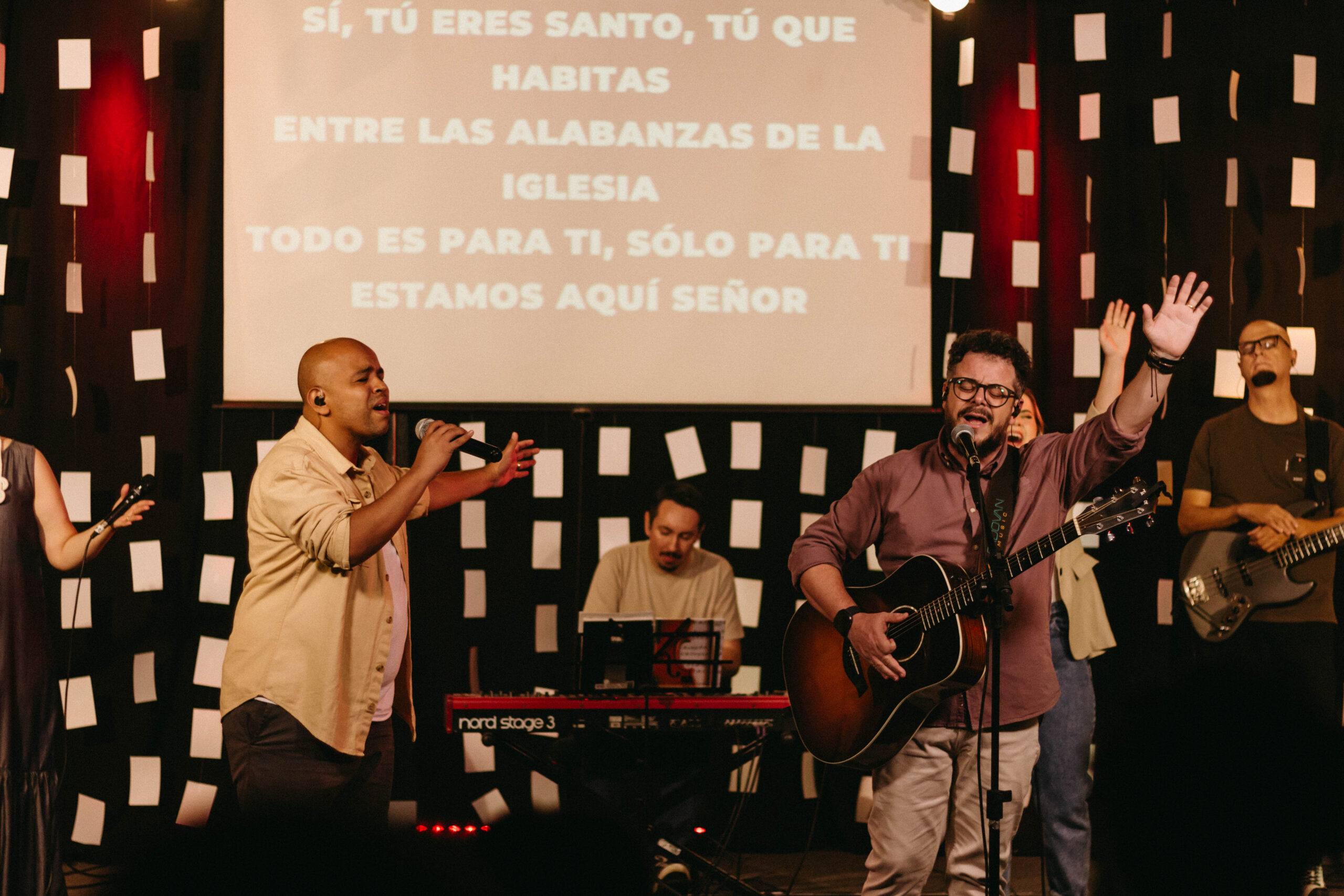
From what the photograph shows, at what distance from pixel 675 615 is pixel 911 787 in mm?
1606

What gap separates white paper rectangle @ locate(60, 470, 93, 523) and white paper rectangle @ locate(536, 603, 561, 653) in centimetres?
175

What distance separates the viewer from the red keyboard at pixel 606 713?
3.32 meters

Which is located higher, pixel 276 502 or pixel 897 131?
pixel 897 131

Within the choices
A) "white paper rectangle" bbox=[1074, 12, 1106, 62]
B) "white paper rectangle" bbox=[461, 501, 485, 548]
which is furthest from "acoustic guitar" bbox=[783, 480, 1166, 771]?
"white paper rectangle" bbox=[1074, 12, 1106, 62]

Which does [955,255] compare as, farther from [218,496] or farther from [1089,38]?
[218,496]

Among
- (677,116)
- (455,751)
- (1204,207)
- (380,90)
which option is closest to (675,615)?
(455,751)

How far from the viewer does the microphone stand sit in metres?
2.34

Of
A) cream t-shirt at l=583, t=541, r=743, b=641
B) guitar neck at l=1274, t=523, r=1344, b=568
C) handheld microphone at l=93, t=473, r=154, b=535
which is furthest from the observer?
cream t-shirt at l=583, t=541, r=743, b=641

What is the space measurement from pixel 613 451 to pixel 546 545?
45cm

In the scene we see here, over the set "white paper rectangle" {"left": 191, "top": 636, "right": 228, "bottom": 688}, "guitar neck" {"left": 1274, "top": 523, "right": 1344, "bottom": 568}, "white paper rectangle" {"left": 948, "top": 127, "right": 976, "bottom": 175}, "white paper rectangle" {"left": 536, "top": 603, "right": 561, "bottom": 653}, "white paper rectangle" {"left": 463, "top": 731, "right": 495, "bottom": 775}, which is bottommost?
"white paper rectangle" {"left": 463, "top": 731, "right": 495, "bottom": 775}

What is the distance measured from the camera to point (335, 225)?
4.17 meters

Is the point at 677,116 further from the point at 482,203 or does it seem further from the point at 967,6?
the point at 967,6

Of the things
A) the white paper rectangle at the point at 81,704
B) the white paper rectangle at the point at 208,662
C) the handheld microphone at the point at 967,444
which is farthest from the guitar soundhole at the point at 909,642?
→ the white paper rectangle at the point at 81,704

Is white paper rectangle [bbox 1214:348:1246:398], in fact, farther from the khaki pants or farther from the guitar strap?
the khaki pants
